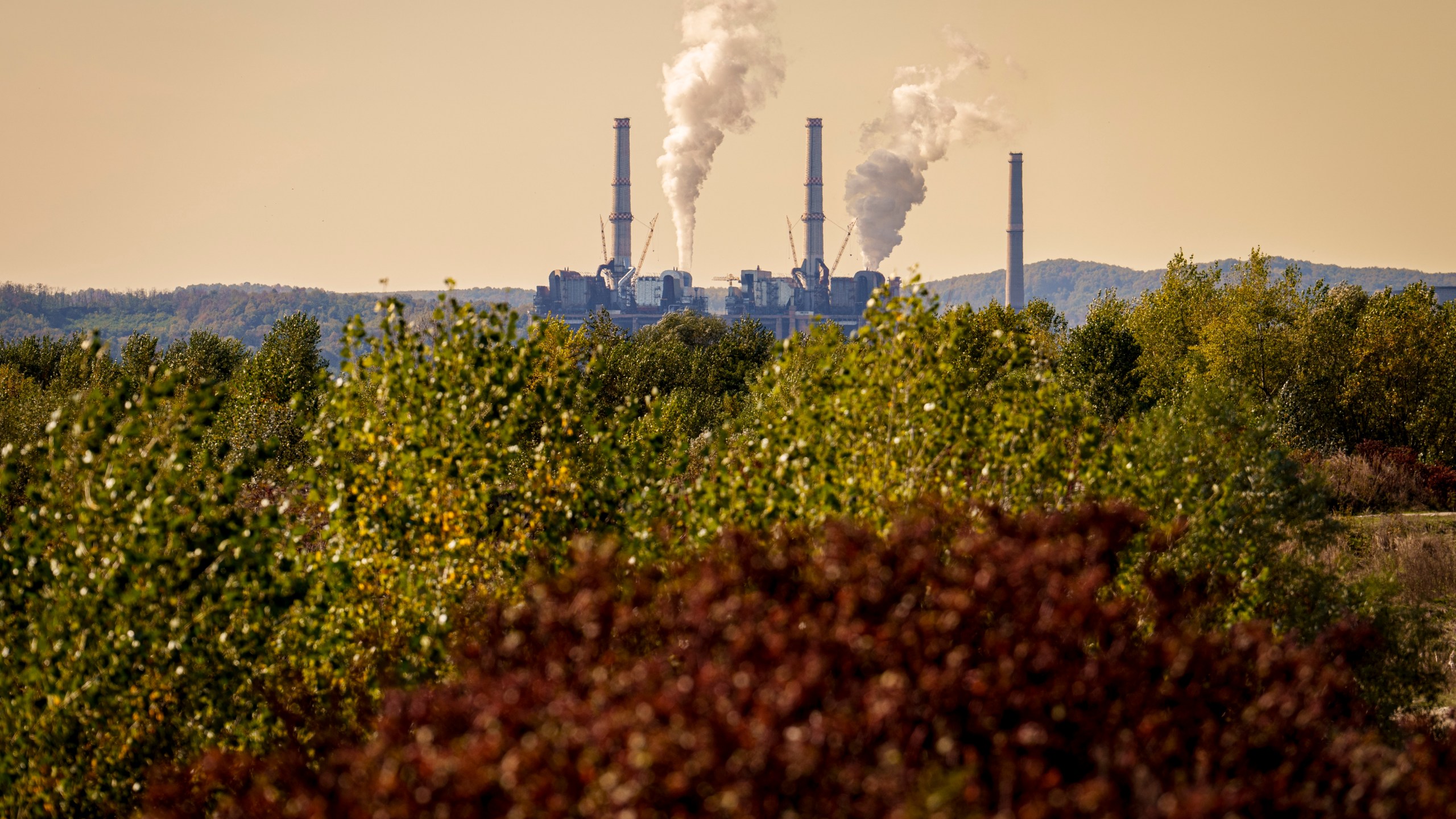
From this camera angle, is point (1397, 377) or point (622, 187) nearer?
point (1397, 377)

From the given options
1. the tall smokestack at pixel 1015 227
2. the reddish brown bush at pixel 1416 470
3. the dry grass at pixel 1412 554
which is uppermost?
the tall smokestack at pixel 1015 227

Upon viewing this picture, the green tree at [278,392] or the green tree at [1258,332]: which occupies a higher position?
the green tree at [1258,332]

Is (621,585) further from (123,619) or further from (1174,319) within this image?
(1174,319)

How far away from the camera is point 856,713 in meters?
6.48

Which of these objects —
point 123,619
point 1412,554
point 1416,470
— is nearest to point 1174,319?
point 1416,470

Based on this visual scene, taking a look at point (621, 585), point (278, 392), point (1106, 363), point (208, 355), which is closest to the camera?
point (621, 585)

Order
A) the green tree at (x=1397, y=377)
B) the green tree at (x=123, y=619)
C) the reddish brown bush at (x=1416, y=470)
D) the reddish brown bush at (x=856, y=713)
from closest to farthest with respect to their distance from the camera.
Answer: the reddish brown bush at (x=856, y=713) < the green tree at (x=123, y=619) < the reddish brown bush at (x=1416, y=470) < the green tree at (x=1397, y=377)

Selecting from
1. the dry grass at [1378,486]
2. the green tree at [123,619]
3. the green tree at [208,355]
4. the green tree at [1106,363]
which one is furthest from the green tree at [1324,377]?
the green tree at [208,355]

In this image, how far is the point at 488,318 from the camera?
13344mm

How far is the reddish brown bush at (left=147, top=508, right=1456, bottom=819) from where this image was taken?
233 inches

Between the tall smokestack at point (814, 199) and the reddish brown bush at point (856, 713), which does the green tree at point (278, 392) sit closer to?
the reddish brown bush at point (856, 713)

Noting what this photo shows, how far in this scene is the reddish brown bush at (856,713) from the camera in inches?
233

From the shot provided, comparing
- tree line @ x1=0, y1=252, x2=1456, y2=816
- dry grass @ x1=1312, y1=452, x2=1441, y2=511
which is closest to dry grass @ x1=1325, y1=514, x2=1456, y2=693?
Answer: dry grass @ x1=1312, y1=452, x2=1441, y2=511

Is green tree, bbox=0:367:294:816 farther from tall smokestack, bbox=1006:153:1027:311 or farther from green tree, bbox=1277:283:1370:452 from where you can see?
tall smokestack, bbox=1006:153:1027:311
